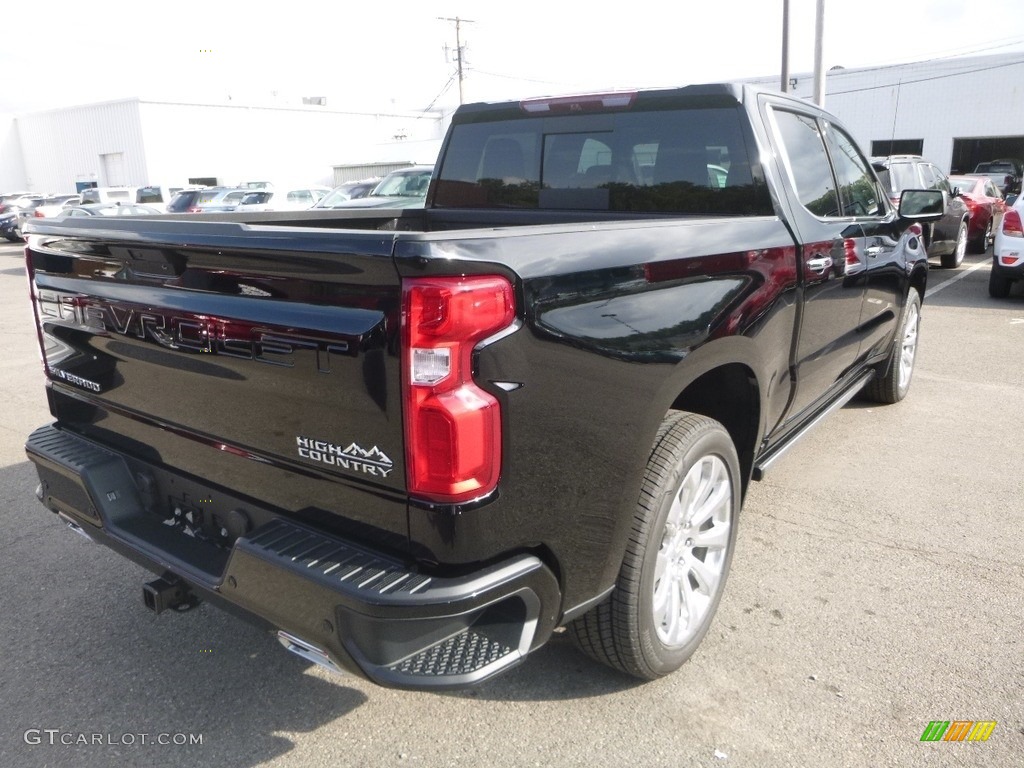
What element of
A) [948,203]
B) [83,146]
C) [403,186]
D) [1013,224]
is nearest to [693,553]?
[1013,224]

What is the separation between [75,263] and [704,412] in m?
2.32

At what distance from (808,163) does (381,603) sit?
9.63 ft

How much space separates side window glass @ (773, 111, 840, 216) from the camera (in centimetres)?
354

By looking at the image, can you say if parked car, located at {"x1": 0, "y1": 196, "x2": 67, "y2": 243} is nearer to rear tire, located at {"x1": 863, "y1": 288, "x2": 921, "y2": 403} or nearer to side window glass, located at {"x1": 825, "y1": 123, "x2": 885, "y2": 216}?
rear tire, located at {"x1": 863, "y1": 288, "x2": 921, "y2": 403}

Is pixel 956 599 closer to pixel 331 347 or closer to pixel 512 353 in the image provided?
pixel 512 353

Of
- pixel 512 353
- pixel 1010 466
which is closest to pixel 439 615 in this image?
pixel 512 353

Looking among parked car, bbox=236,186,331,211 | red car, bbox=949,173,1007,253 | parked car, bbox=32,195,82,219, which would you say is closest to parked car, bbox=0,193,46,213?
parked car, bbox=32,195,82,219

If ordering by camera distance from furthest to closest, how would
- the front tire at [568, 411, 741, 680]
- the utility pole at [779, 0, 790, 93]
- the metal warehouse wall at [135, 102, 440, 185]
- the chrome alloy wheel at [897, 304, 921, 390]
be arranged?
the metal warehouse wall at [135, 102, 440, 185] → the utility pole at [779, 0, 790, 93] → the chrome alloy wheel at [897, 304, 921, 390] → the front tire at [568, 411, 741, 680]

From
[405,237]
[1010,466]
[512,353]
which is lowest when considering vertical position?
[1010,466]

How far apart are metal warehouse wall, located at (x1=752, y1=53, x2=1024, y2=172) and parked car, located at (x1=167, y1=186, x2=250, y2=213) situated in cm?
2129

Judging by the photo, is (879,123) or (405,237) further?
(879,123)

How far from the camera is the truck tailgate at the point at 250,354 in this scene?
1.90 meters

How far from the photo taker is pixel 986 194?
1530 cm

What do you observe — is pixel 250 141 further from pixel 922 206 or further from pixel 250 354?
pixel 250 354
